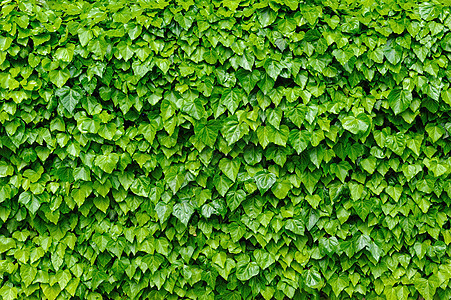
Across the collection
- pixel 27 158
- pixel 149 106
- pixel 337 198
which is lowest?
pixel 337 198

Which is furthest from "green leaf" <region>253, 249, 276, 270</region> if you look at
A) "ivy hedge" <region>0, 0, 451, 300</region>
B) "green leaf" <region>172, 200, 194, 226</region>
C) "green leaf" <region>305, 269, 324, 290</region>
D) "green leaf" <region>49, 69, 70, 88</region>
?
"green leaf" <region>49, 69, 70, 88</region>

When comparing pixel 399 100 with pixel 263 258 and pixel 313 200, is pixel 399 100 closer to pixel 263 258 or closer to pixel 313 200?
pixel 313 200

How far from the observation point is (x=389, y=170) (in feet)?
10.1

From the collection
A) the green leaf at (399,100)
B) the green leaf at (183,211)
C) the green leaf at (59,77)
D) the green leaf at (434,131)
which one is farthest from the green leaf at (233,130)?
the green leaf at (434,131)

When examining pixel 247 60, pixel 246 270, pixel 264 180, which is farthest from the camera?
pixel 246 270

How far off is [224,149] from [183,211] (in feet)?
1.72

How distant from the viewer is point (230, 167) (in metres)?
2.88

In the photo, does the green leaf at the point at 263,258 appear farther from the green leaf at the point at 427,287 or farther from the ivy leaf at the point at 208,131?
the green leaf at the point at 427,287

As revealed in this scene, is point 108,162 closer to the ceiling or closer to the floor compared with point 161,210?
closer to the ceiling

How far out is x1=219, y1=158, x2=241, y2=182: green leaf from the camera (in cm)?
287

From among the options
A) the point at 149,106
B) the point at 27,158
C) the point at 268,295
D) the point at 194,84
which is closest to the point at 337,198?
the point at 268,295

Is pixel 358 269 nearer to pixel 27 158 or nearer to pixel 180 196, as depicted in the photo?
pixel 180 196

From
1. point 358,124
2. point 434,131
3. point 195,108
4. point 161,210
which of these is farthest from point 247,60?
point 434,131

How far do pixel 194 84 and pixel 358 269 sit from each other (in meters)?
1.85
